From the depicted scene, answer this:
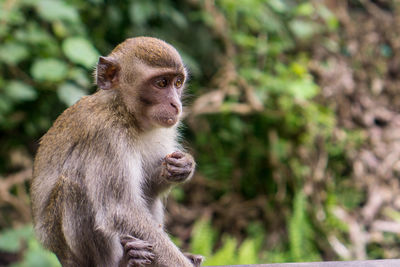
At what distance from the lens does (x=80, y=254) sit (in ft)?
11.0

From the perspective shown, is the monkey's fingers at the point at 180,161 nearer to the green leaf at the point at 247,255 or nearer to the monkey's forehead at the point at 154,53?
the monkey's forehead at the point at 154,53

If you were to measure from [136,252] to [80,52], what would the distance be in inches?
94.6

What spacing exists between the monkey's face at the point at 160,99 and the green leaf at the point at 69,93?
1.67m

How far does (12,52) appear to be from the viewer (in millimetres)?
5352

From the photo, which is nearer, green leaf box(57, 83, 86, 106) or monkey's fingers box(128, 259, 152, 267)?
monkey's fingers box(128, 259, 152, 267)

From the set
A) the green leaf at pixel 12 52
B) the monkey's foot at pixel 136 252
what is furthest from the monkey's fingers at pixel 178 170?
the green leaf at pixel 12 52

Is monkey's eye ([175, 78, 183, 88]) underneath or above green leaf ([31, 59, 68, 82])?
above

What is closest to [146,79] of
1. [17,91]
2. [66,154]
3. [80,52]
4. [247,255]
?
[66,154]

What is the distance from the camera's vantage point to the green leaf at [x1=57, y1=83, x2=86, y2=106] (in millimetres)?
4961

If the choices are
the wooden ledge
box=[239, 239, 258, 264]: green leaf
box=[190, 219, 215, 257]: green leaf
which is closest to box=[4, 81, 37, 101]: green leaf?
box=[190, 219, 215, 257]: green leaf

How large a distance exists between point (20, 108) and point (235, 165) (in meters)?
3.22

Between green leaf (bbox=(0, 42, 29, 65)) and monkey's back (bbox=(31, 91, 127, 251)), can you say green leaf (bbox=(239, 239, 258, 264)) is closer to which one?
monkey's back (bbox=(31, 91, 127, 251))

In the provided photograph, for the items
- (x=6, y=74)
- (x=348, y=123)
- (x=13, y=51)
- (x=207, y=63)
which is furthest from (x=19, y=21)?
(x=348, y=123)

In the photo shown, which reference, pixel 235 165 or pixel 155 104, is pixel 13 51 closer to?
pixel 155 104
